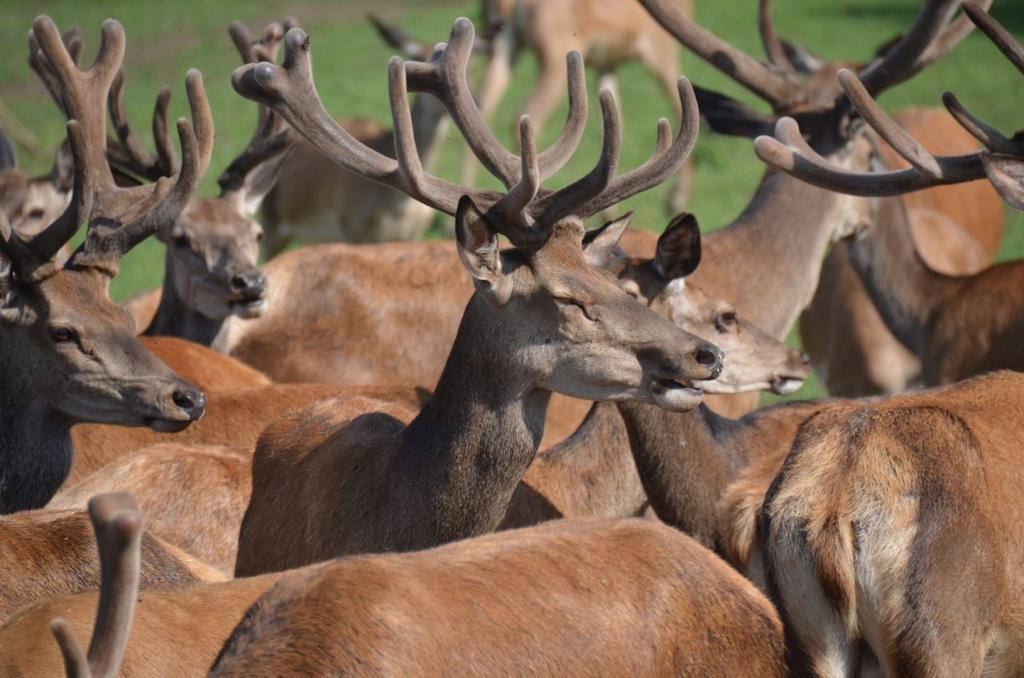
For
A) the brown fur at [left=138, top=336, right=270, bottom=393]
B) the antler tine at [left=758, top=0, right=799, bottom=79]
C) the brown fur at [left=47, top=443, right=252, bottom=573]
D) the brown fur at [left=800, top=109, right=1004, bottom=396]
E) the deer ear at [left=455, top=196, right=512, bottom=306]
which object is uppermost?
the deer ear at [left=455, top=196, right=512, bottom=306]

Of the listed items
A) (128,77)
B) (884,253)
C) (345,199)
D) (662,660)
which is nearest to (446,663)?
(662,660)

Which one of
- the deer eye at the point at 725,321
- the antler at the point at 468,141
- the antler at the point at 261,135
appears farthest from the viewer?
the antler at the point at 261,135

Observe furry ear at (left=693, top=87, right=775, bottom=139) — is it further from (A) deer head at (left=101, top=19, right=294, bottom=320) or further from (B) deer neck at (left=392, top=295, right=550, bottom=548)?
(B) deer neck at (left=392, top=295, right=550, bottom=548)

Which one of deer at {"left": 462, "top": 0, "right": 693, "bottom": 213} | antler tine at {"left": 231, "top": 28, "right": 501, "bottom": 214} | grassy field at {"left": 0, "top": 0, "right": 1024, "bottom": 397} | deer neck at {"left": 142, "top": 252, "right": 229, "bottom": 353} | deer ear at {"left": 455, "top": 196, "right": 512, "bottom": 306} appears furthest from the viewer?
grassy field at {"left": 0, "top": 0, "right": 1024, "bottom": 397}

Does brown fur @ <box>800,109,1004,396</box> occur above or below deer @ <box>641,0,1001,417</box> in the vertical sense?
below

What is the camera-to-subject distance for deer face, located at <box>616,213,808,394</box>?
17.0 ft

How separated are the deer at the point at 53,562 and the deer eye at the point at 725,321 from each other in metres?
2.17

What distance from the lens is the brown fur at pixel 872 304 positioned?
8.02 metres

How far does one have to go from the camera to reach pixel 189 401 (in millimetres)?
5082

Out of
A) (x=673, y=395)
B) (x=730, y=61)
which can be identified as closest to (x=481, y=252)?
(x=673, y=395)

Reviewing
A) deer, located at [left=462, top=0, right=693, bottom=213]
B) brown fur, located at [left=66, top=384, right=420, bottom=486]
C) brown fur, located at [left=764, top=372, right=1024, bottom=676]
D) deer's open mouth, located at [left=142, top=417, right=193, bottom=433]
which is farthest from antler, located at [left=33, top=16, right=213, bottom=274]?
deer, located at [left=462, top=0, right=693, bottom=213]

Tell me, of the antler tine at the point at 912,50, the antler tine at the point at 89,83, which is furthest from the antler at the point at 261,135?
the antler tine at the point at 912,50

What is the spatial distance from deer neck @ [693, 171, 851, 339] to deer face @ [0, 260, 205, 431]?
8.82ft

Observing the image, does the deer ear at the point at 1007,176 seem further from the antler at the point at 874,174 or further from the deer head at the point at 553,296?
the deer head at the point at 553,296
